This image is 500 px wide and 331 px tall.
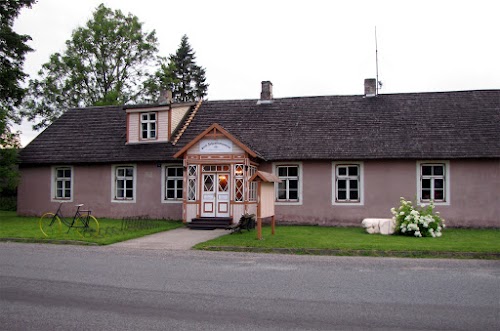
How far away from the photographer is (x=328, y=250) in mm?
13086

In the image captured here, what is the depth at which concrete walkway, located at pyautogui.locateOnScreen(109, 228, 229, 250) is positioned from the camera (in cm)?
1427

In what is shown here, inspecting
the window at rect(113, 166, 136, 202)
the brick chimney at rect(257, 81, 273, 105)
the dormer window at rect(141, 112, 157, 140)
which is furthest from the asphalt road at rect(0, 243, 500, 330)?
the brick chimney at rect(257, 81, 273, 105)

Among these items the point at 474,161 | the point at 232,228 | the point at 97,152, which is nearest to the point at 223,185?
the point at 232,228

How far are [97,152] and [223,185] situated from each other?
23.9 feet

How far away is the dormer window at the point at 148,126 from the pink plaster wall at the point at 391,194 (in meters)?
6.00

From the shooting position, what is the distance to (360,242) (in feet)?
47.6

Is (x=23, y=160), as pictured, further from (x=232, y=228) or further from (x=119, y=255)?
(x=119, y=255)

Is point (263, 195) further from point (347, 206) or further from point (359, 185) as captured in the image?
point (359, 185)

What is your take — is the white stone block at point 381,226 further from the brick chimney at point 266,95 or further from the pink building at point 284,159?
the brick chimney at point 266,95

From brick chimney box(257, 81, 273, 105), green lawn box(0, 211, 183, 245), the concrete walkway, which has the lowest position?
the concrete walkway

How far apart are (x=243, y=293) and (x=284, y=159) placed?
1299 centimetres

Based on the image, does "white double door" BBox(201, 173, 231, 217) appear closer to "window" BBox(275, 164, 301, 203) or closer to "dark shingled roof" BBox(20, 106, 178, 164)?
"window" BBox(275, 164, 301, 203)

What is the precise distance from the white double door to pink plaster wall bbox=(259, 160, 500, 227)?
7.45ft

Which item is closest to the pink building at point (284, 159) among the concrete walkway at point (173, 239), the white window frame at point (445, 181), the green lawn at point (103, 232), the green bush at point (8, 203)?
the white window frame at point (445, 181)
